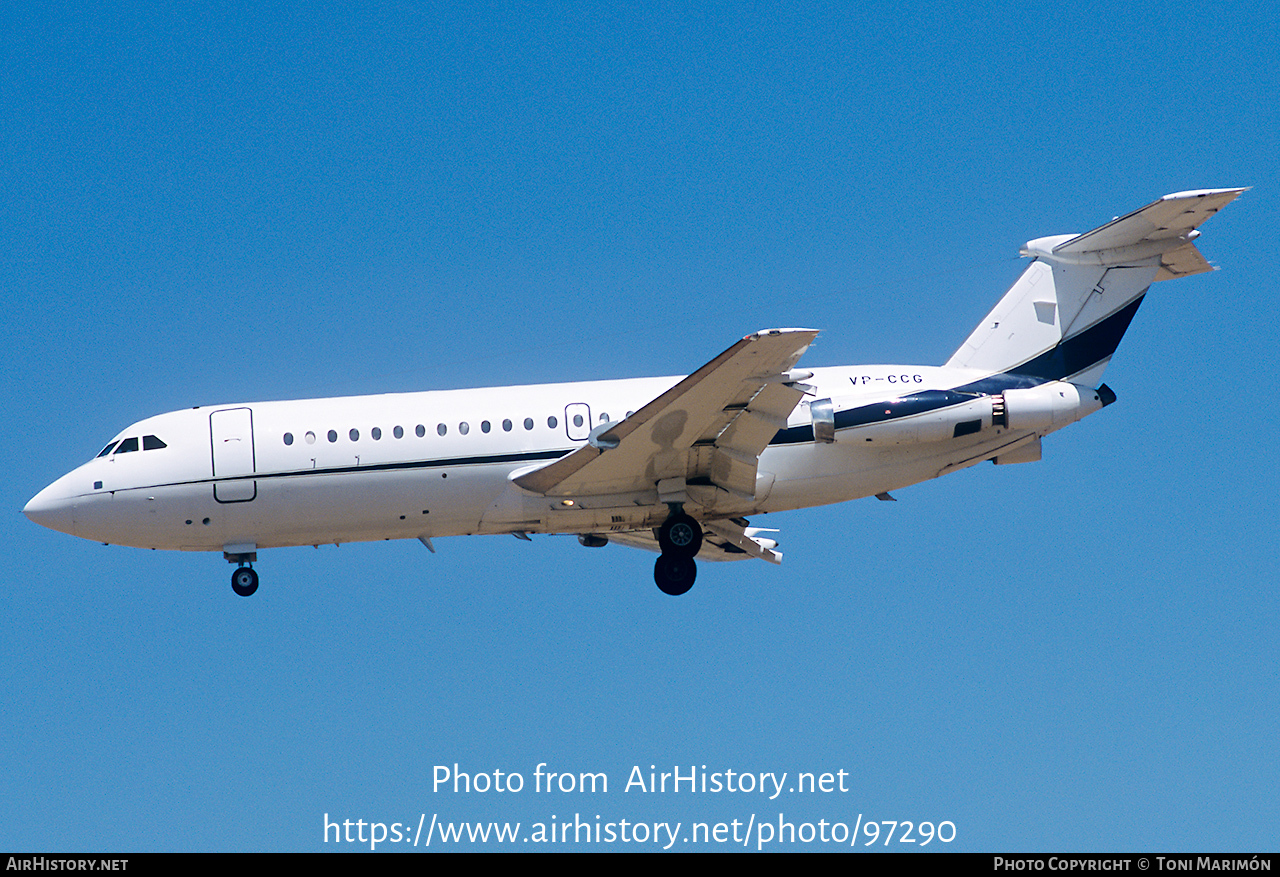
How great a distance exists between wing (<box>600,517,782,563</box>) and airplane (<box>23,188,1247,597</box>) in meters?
1.66

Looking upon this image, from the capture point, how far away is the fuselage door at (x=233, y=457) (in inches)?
1079

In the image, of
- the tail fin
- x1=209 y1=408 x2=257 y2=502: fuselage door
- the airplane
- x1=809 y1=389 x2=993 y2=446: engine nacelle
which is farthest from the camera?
the tail fin

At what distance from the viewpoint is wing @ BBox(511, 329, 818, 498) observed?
24609mm

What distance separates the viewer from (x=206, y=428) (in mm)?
27953

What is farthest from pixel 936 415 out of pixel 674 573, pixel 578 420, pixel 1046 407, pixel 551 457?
pixel 551 457

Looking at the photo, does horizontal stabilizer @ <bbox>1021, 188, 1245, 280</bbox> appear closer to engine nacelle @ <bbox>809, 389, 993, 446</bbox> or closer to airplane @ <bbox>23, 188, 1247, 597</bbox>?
airplane @ <bbox>23, 188, 1247, 597</bbox>

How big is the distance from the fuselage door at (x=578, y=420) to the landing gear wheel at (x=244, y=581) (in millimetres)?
6648

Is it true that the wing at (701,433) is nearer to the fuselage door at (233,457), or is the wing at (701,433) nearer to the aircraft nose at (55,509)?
the fuselage door at (233,457)

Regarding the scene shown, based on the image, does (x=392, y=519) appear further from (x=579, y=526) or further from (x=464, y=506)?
(x=579, y=526)

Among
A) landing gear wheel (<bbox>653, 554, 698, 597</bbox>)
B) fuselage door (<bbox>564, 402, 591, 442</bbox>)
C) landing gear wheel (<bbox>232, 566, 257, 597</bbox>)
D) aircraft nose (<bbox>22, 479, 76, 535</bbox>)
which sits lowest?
landing gear wheel (<bbox>653, 554, 698, 597</bbox>)

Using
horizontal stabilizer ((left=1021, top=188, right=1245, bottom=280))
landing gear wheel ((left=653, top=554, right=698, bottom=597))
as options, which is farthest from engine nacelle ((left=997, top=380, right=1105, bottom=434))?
landing gear wheel ((left=653, top=554, right=698, bottom=597))

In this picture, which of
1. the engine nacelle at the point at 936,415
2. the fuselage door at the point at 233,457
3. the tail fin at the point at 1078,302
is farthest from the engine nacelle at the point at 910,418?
the fuselage door at the point at 233,457

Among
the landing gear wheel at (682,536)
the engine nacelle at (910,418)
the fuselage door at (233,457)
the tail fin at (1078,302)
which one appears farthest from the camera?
the tail fin at (1078,302)
